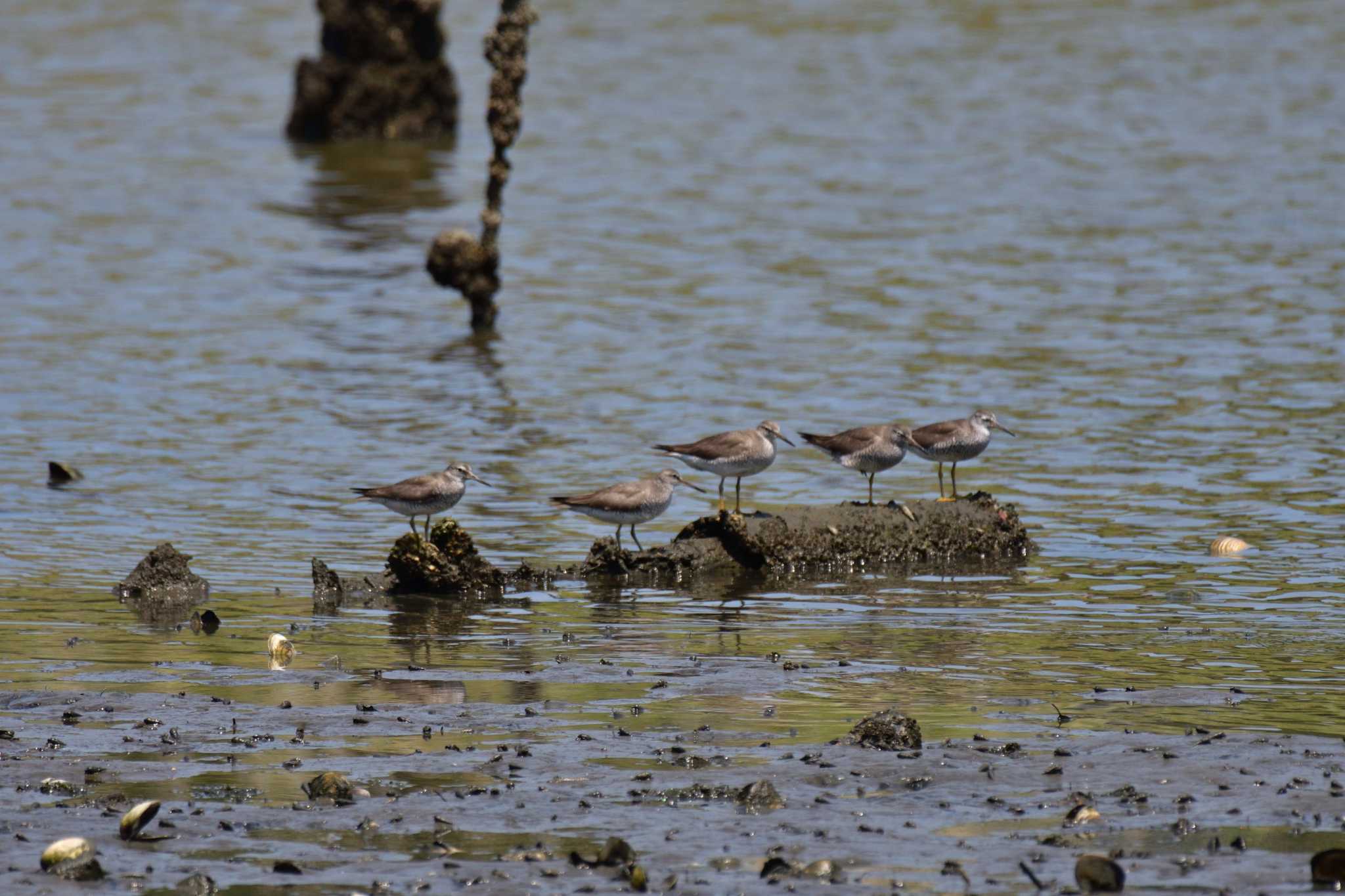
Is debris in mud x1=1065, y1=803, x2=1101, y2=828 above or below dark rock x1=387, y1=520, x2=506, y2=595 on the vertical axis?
below

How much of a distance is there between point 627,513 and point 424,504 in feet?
5.56

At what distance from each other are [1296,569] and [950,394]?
8401 millimetres

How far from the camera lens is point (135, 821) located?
8961mm

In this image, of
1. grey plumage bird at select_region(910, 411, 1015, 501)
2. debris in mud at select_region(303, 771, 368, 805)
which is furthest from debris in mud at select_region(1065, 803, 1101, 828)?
grey plumage bird at select_region(910, 411, 1015, 501)

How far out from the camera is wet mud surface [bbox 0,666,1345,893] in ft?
28.3

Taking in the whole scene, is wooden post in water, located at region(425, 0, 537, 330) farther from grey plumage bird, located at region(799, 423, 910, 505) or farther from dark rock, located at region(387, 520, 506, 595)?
dark rock, located at region(387, 520, 506, 595)

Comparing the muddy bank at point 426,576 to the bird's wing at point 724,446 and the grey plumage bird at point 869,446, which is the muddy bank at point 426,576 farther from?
the grey plumage bird at point 869,446

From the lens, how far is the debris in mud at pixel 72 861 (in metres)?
8.44

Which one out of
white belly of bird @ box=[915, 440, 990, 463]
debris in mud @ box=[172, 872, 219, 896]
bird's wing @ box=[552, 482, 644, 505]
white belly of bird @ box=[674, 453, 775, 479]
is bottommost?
debris in mud @ box=[172, 872, 219, 896]

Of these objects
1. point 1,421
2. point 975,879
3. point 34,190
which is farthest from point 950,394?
point 34,190

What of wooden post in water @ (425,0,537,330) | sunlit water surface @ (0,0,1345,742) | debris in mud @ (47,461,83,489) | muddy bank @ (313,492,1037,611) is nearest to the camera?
sunlit water surface @ (0,0,1345,742)

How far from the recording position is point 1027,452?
2147 cm

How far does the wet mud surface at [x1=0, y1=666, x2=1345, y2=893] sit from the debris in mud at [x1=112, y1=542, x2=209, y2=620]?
3150mm

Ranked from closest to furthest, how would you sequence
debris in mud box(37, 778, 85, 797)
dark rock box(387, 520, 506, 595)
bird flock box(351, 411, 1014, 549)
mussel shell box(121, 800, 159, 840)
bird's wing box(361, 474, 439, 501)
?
1. mussel shell box(121, 800, 159, 840)
2. debris in mud box(37, 778, 85, 797)
3. dark rock box(387, 520, 506, 595)
4. bird's wing box(361, 474, 439, 501)
5. bird flock box(351, 411, 1014, 549)
